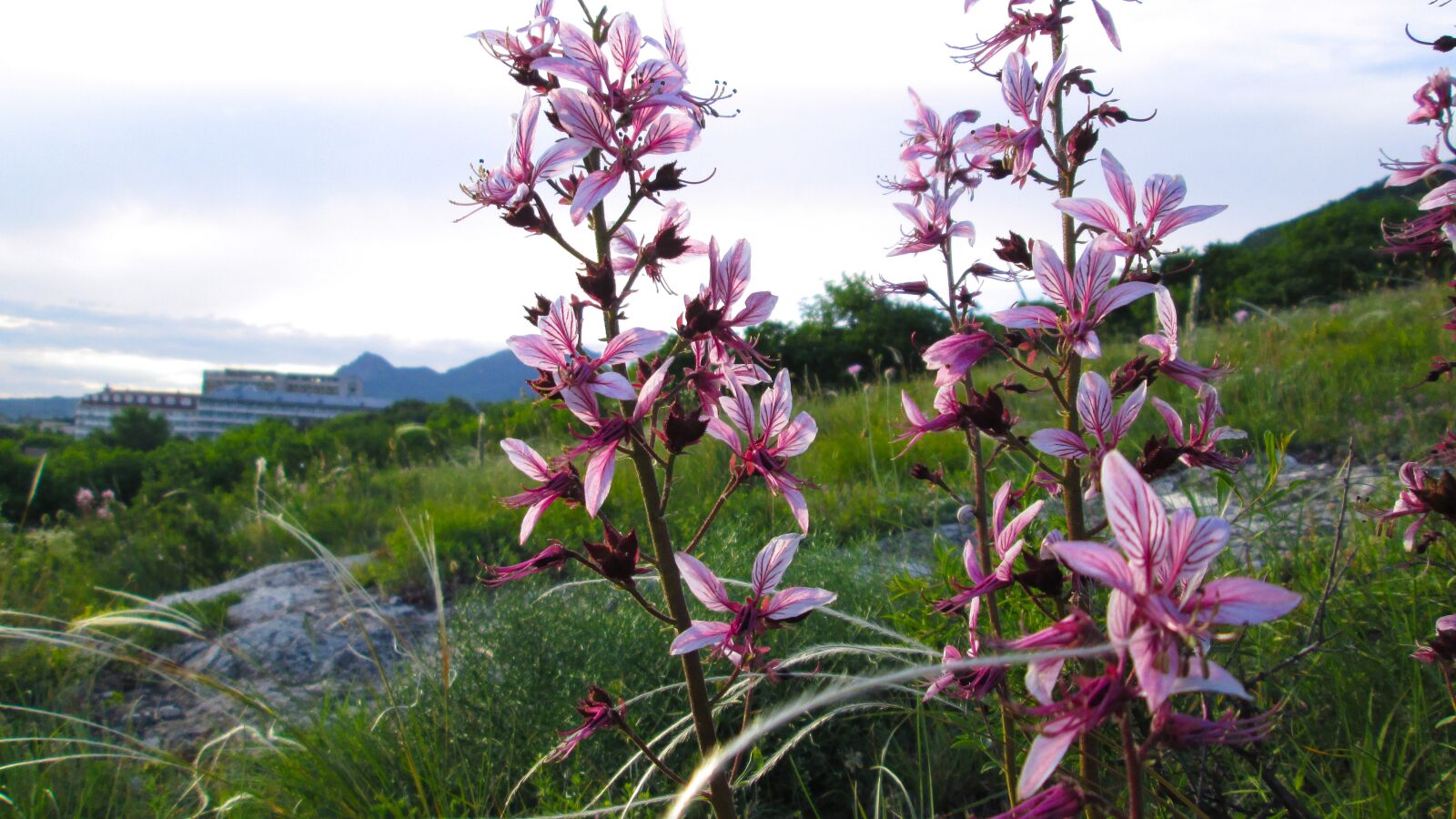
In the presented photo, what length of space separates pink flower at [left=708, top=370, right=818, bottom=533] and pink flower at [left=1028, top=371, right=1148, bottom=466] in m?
0.46

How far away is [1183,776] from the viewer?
1.82m

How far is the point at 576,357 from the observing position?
1522 mm

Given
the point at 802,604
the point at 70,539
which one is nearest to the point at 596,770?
the point at 802,604

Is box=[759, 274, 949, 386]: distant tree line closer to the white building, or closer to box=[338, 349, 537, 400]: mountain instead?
the white building

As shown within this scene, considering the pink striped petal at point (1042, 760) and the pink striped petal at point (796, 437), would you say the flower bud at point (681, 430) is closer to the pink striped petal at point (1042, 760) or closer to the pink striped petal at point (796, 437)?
the pink striped petal at point (796, 437)

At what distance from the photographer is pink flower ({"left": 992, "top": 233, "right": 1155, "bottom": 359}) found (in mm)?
1418

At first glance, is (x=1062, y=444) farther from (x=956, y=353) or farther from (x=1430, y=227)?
(x=1430, y=227)

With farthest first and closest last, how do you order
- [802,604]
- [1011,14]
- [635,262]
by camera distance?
[1011,14]
[635,262]
[802,604]

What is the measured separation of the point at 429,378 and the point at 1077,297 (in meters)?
189

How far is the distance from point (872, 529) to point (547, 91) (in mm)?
3515

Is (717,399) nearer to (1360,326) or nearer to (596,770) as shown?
(596,770)

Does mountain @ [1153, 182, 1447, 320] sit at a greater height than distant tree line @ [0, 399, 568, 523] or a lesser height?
greater

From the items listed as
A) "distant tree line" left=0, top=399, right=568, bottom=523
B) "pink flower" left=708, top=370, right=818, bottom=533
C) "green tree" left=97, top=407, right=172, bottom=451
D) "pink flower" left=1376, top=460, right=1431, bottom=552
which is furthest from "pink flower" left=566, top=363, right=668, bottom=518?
"green tree" left=97, top=407, right=172, bottom=451

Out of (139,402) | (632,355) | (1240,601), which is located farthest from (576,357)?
(139,402)
